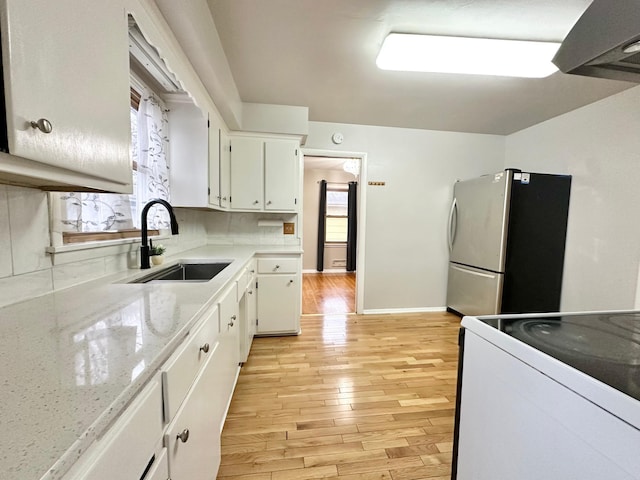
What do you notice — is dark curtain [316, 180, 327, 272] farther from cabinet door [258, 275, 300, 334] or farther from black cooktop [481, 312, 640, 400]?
black cooktop [481, 312, 640, 400]

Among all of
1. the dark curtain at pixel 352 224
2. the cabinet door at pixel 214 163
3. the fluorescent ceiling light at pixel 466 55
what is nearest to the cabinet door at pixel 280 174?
the cabinet door at pixel 214 163

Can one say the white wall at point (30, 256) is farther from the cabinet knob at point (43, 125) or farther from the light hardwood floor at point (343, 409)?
the light hardwood floor at point (343, 409)

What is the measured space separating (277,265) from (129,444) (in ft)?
6.73

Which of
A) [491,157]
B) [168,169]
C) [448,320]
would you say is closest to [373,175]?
[491,157]

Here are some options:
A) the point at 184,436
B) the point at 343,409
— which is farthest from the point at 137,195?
the point at 343,409

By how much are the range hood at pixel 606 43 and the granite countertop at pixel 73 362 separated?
1.48m

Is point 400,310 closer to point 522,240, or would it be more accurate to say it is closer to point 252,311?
point 522,240

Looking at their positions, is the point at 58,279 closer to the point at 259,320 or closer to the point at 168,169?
the point at 168,169

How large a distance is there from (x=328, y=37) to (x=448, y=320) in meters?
3.02

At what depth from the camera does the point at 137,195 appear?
1686mm

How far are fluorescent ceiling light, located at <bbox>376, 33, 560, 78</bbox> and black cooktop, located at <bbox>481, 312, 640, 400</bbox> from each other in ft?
5.00

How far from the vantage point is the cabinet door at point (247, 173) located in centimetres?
260

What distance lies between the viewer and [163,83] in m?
1.74

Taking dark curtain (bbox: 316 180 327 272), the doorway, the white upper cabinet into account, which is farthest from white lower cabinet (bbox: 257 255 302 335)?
dark curtain (bbox: 316 180 327 272)
